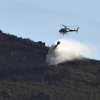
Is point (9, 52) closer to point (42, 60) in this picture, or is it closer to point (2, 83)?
point (42, 60)

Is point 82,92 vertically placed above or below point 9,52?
below

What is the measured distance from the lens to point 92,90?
172 meters

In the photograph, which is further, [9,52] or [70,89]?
[9,52]

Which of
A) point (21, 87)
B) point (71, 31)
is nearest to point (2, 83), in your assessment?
point (21, 87)

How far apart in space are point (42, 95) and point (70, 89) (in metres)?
10.7

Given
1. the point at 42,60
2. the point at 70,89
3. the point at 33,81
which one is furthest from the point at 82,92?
the point at 42,60

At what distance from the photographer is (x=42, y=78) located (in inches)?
6969

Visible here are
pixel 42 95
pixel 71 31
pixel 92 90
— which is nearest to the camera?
pixel 71 31

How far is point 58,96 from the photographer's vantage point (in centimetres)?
16100

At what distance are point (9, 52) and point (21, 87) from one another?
31.2 m

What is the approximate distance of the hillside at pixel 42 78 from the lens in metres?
162

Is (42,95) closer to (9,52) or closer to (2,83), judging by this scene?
(2,83)

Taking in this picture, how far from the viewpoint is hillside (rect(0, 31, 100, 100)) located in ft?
530

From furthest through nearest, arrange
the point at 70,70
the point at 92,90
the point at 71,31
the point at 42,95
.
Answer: the point at 70,70 → the point at 92,90 → the point at 42,95 → the point at 71,31
